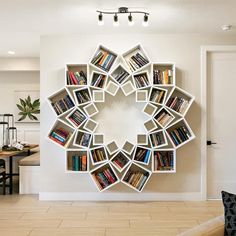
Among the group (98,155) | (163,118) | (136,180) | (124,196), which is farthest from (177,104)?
(124,196)

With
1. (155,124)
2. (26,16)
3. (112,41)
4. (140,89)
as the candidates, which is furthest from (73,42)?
(155,124)

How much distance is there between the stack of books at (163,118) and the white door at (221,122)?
0.67 metres

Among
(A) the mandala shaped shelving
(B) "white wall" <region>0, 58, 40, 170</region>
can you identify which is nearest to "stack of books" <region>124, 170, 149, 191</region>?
(A) the mandala shaped shelving

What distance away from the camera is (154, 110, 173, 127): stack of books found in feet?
14.5

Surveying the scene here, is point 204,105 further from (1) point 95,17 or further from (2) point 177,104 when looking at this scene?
(1) point 95,17

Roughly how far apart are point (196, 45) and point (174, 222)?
100 inches

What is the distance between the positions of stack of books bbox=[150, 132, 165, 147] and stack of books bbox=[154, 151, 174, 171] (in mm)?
137

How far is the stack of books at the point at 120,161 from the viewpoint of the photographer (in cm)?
439

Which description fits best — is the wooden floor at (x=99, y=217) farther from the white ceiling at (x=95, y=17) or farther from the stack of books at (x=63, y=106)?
the white ceiling at (x=95, y=17)

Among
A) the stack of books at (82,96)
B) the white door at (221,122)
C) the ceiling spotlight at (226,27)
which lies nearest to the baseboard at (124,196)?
the white door at (221,122)

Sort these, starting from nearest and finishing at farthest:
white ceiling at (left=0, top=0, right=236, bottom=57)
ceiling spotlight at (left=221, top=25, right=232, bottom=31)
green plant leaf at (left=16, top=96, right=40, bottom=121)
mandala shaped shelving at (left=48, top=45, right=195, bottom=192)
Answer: white ceiling at (left=0, top=0, right=236, bottom=57)
ceiling spotlight at (left=221, top=25, right=232, bottom=31)
mandala shaped shelving at (left=48, top=45, right=195, bottom=192)
green plant leaf at (left=16, top=96, right=40, bottom=121)

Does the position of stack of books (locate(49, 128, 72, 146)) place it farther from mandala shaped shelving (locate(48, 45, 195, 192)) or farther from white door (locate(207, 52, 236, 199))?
white door (locate(207, 52, 236, 199))

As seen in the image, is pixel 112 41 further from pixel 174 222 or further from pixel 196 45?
pixel 174 222

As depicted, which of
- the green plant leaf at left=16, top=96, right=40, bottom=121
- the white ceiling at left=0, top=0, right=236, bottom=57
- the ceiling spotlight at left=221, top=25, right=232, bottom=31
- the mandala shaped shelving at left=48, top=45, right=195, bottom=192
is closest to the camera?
the white ceiling at left=0, top=0, right=236, bottom=57
